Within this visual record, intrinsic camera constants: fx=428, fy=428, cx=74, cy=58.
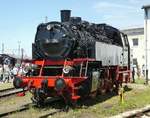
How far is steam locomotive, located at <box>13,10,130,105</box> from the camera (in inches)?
598

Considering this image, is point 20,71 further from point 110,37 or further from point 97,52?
point 110,37

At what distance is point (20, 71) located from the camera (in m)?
17.4

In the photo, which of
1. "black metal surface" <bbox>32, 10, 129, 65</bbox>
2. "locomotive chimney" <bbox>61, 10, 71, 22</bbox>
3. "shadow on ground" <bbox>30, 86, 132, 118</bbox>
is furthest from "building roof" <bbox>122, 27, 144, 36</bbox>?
"black metal surface" <bbox>32, 10, 129, 65</bbox>

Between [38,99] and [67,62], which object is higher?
[67,62]

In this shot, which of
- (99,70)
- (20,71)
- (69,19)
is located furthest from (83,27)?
(20,71)

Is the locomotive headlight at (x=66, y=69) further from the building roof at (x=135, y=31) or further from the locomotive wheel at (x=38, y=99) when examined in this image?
the building roof at (x=135, y=31)

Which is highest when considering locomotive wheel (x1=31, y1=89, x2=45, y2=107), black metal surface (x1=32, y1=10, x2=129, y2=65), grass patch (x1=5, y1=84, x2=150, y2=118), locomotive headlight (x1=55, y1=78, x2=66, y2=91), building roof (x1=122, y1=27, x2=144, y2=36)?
building roof (x1=122, y1=27, x2=144, y2=36)

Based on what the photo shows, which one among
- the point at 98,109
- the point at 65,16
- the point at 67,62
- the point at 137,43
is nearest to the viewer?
the point at 98,109

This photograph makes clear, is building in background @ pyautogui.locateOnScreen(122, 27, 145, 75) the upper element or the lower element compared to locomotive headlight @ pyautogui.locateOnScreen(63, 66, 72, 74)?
upper

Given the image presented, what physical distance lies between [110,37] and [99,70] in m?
4.18

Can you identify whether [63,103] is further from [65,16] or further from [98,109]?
[65,16]

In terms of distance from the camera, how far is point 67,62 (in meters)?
15.8

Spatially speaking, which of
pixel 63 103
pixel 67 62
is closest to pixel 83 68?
pixel 67 62

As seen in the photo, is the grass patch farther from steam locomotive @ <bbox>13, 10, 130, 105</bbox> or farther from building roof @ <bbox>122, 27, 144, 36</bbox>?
building roof @ <bbox>122, 27, 144, 36</bbox>
